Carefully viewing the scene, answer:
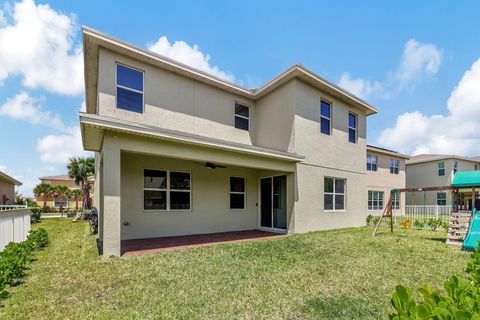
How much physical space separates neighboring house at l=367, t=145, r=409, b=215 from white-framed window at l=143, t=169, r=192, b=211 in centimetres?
1686

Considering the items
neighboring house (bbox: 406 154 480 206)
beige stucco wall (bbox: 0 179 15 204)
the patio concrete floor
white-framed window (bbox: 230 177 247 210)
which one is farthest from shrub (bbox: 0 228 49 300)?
neighboring house (bbox: 406 154 480 206)

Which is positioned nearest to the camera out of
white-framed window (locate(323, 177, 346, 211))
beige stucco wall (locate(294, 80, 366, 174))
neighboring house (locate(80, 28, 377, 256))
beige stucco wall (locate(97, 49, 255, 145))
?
neighboring house (locate(80, 28, 377, 256))

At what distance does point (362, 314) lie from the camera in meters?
3.83

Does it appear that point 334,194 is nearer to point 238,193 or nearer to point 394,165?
point 238,193

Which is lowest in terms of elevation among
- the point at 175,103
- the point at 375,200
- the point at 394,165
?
the point at 375,200

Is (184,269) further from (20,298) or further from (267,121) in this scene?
(267,121)

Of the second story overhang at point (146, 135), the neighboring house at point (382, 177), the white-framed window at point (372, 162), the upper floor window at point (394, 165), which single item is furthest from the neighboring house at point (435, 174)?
the second story overhang at point (146, 135)

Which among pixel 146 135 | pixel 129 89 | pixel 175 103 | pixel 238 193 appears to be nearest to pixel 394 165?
pixel 238 193

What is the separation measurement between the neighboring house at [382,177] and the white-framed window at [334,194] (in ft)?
31.4

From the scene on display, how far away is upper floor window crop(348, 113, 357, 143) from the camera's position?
14342mm

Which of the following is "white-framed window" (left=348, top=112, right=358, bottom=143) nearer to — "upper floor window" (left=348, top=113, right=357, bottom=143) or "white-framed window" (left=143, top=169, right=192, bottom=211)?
"upper floor window" (left=348, top=113, right=357, bottom=143)

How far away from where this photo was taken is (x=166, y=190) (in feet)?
34.5

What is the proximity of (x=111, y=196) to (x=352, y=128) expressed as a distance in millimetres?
12697

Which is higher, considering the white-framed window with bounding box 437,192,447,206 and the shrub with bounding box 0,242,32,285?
the shrub with bounding box 0,242,32,285
